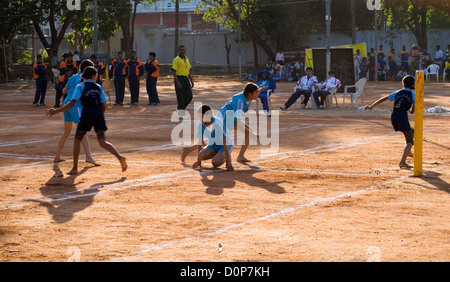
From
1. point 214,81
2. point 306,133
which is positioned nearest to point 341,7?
point 214,81

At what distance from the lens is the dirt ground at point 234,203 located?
279 inches

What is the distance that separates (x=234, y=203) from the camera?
942 centimetres

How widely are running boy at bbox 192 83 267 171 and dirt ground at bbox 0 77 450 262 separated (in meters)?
0.23

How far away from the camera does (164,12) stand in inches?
3440

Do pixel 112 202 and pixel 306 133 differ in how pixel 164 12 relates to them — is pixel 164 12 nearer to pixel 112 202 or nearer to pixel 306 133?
pixel 306 133

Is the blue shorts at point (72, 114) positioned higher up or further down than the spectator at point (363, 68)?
further down

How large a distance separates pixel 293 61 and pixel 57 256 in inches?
1501

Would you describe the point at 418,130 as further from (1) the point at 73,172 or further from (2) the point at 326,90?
(2) the point at 326,90

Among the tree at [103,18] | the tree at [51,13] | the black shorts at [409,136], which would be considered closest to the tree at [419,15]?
the tree at [103,18]

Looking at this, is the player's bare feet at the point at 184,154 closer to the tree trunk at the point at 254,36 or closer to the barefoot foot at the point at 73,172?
the barefoot foot at the point at 73,172

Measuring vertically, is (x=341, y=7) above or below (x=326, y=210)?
above

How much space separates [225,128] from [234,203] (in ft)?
9.35

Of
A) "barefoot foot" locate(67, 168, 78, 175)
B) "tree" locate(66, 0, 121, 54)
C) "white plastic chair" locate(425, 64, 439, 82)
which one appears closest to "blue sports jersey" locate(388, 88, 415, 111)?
"barefoot foot" locate(67, 168, 78, 175)

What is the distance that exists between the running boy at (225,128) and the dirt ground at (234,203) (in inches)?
9.0
